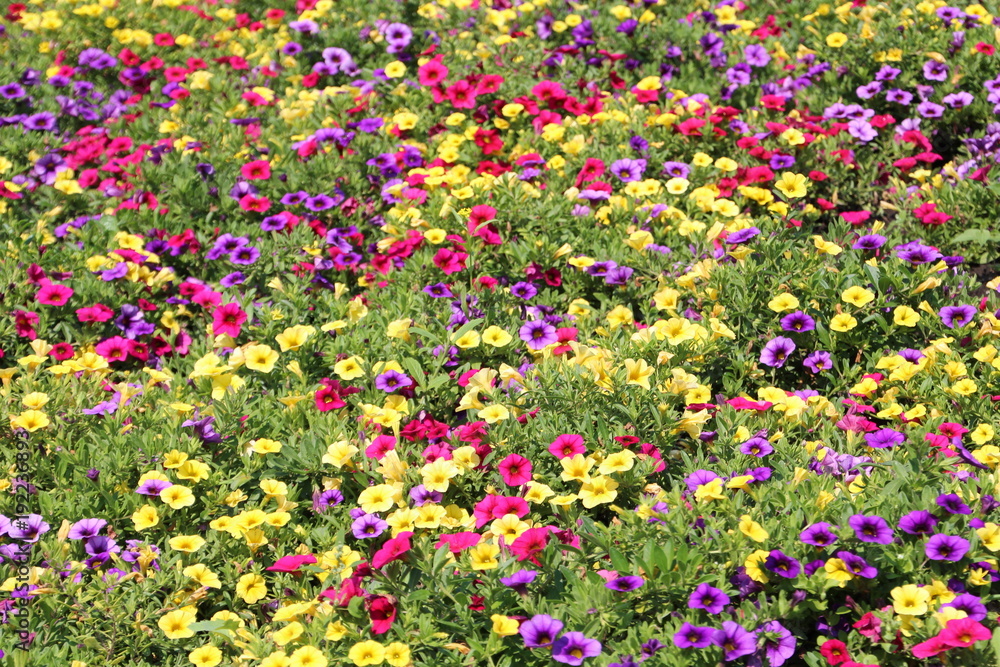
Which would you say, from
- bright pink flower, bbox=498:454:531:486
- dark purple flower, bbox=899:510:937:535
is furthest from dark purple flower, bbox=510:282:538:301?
dark purple flower, bbox=899:510:937:535

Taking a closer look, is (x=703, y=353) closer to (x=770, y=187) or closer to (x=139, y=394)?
(x=770, y=187)

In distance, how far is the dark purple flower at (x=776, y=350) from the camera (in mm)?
4121

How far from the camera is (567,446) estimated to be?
3.58m

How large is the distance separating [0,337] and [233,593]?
2.14 m

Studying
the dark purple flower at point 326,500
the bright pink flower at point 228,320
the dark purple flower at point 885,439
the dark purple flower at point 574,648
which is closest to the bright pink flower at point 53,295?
the bright pink flower at point 228,320

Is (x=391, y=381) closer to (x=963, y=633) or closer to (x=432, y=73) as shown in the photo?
(x=963, y=633)

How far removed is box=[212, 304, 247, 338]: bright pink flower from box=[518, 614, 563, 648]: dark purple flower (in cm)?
235

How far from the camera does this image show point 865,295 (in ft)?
13.7

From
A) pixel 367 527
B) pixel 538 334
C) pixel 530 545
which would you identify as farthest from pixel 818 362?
pixel 367 527

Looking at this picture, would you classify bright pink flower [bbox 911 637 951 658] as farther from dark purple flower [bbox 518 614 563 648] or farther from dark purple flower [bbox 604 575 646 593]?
dark purple flower [bbox 518 614 563 648]

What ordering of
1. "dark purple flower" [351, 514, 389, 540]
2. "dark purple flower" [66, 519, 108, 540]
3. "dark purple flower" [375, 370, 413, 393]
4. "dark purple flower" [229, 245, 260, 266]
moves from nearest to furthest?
"dark purple flower" [351, 514, 389, 540] < "dark purple flower" [66, 519, 108, 540] < "dark purple flower" [375, 370, 413, 393] < "dark purple flower" [229, 245, 260, 266]

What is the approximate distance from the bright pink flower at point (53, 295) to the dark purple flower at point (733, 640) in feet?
11.7

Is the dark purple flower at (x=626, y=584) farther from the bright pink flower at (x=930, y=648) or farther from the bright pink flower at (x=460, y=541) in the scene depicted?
the bright pink flower at (x=930, y=648)

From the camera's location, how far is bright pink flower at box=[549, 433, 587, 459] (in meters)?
3.57
